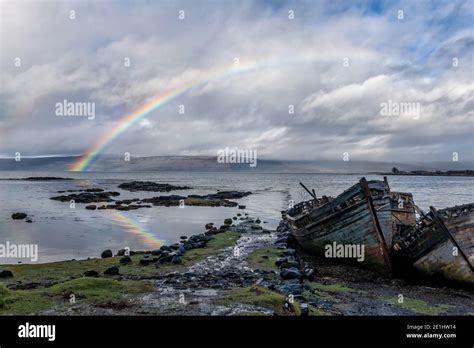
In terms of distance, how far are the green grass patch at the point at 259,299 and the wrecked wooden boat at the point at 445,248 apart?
8.28 meters

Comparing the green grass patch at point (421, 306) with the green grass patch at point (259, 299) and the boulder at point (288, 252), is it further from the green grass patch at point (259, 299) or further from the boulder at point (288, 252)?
the boulder at point (288, 252)

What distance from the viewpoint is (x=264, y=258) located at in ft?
73.4

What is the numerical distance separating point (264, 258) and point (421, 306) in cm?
968

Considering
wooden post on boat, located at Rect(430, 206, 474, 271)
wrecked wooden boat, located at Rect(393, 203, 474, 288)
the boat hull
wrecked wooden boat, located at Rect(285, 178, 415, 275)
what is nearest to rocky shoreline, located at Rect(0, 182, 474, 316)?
wrecked wooden boat, located at Rect(393, 203, 474, 288)

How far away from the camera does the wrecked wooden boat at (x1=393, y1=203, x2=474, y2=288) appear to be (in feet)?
55.1

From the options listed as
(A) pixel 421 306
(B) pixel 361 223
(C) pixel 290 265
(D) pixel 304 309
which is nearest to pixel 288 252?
(C) pixel 290 265

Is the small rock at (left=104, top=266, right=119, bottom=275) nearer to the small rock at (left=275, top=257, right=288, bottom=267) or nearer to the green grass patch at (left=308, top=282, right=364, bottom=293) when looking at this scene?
the small rock at (left=275, top=257, right=288, bottom=267)

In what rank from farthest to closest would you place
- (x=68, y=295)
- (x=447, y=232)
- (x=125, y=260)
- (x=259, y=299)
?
(x=125, y=260), (x=447, y=232), (x=68, y=295), (x=259, y=299)

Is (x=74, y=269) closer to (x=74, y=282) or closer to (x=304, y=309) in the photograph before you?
(x=74, y=282)

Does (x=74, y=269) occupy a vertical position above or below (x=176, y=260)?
below

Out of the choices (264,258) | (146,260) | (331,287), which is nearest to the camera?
(331,287)

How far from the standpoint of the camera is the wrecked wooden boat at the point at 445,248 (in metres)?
16.8

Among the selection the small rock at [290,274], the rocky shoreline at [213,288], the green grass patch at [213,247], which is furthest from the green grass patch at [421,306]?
the green grass patch at [213,247]
